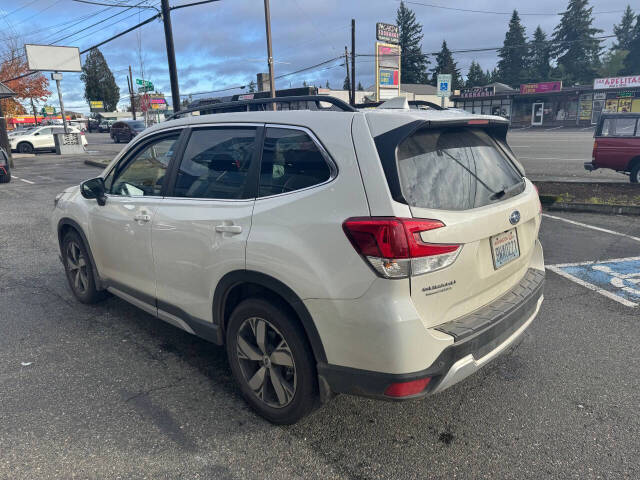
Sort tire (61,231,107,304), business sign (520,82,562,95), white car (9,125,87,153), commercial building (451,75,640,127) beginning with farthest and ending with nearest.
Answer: business sign (520,82,562,95)
commercial building (451,75,640,127)
white car (9,125,87,153)
tire (61,231,107,304)

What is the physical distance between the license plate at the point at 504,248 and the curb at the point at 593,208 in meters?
7.00

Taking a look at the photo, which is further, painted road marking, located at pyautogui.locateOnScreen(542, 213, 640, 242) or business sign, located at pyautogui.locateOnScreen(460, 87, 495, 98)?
business sign, located at pyautogui.locateOnScreen(460, 87, 495, 98)

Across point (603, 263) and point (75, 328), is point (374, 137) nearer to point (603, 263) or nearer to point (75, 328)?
point (75, 328)

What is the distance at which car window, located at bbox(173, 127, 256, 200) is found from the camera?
9.70 feet

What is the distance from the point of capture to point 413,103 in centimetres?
342

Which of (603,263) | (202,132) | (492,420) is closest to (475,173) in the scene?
(492,420)

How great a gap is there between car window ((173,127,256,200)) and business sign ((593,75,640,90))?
177ft

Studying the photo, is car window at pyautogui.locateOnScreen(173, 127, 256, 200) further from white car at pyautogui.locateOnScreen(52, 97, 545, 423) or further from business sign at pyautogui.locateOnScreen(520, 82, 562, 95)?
business sign at pyautogui.locateOnScreen(520, 82, 562, 95)

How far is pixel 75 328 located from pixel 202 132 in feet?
7.39

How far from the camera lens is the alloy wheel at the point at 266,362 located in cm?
274

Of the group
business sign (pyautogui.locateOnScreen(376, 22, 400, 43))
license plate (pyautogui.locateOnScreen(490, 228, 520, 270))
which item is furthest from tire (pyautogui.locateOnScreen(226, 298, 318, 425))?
business sign (pyautogui.locateOnScreen(376, 22, 400, 43))

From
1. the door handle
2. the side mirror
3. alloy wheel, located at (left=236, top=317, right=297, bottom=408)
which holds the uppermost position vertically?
the side mirror

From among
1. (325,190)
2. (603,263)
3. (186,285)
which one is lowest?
(603,263)

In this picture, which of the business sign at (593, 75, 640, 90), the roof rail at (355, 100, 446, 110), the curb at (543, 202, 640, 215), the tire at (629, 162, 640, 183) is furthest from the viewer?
the business sign at (593, 75, 640, 90)
